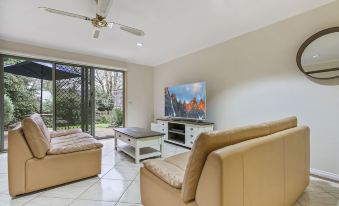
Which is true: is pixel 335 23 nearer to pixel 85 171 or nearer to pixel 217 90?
pixel 217 90

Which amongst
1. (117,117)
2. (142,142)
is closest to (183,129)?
(142,142)

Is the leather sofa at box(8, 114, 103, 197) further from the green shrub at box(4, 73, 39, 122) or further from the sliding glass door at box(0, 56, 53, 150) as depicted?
the green shrub at box(4, 73, 39, 122)

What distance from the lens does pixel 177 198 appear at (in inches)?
48.8

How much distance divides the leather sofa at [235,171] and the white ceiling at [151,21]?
169cm

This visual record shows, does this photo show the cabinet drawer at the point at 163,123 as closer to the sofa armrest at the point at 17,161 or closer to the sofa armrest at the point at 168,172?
the sofa armrest at the point at 168,172

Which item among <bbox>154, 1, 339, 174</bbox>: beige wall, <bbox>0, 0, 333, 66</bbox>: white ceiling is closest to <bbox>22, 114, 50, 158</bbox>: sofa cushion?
<bbox>0, 0, 333, 66</bbox>: white ceiling

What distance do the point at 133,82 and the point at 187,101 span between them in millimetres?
2030

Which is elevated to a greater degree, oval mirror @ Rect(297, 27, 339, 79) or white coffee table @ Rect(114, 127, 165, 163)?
oval mirror @ Rect(297, 27, 339, 79)

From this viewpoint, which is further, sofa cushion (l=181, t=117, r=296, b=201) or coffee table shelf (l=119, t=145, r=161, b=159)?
coffee table shelf (l=119, t=145, r=161, b=159)

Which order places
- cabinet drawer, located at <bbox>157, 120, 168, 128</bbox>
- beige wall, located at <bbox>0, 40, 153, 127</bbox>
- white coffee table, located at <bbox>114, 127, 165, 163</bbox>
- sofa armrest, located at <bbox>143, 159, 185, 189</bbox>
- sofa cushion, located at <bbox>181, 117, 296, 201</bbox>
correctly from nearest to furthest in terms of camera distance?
1. sofa cushion, located at <bbox>181, 117, 296, 201</bbox>
2. sofa armrest, located at <bbox>143, 159, 185, 189</bbox>
3. white coffee table, located at <bbox>114, 127, 165, 163</bbox>
4. beige wall, located at <bbox>0, 40, 153, 127</bbox>
5. cabinet drawer, located at <bbox>157, 120, 168, 128</bbox>

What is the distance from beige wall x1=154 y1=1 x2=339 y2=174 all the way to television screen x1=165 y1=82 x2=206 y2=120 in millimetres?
268

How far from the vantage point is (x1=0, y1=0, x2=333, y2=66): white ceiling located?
2.28 m

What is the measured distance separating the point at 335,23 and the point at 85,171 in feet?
12.2

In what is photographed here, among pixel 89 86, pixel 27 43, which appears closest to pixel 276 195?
pixel 89 86
